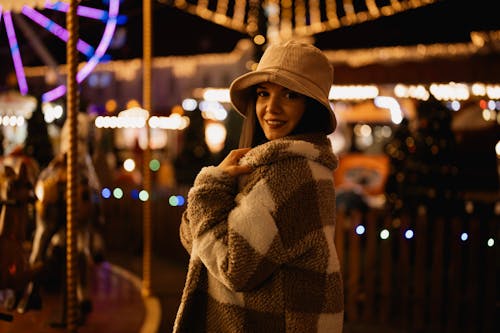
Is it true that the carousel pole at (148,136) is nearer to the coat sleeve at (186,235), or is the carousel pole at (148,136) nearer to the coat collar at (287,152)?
the coat sleeve at (186,235)

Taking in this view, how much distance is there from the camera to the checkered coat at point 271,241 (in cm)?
174

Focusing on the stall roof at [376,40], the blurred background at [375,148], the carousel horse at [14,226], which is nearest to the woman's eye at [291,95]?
the carousel horse at [14,226]

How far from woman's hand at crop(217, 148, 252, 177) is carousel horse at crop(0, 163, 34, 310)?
235 centimetres

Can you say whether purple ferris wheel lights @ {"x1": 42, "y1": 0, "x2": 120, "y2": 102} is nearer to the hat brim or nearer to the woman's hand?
the hat brim

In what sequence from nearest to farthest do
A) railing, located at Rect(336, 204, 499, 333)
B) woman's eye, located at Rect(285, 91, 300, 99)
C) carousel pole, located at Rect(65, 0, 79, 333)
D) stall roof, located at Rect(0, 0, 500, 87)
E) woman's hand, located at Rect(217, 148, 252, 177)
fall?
1. woman's hand, located at Rect(217, 148, 252, 177)
2. woman's eye, located at Rect(285, 91, 300, 99)
3. carousel pole, located at Rect(65, 0, 79, 333)
4. railing, located at Rect(336, 204, 499, 333)
5. stall roof, located at Rect(0, 0, 500, 87)

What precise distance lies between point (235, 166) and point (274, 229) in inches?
9.6

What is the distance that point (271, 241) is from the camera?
1.74 m

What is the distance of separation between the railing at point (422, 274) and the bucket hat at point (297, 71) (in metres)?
3.77

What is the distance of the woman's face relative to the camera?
6.40ft

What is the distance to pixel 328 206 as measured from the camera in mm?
1851

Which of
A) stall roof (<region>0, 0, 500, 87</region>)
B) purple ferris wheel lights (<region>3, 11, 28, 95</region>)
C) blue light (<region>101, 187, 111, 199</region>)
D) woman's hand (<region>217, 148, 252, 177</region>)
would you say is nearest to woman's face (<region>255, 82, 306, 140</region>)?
woman's hand (<region>217, 148, 252, 177</region>)

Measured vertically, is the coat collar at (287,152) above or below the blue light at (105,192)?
above

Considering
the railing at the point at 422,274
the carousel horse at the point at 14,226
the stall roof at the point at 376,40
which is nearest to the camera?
the carousel horse at the point at 14,226

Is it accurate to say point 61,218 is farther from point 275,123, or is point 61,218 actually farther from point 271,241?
point 271,241
